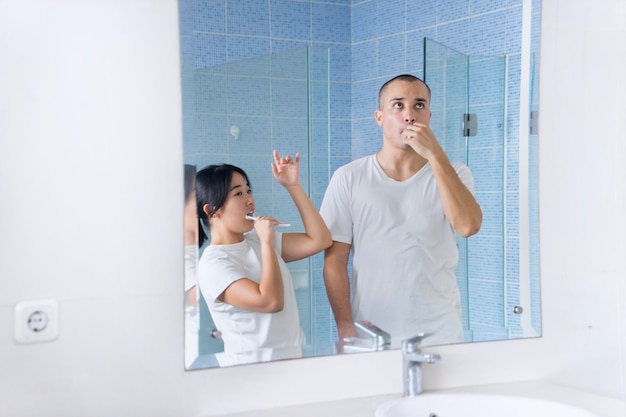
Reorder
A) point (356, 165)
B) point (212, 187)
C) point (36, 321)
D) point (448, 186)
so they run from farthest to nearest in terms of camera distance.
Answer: point (448, 186) < point (356, 165) < point (212, 187) < point (36, 321)

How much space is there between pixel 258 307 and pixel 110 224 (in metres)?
0.35

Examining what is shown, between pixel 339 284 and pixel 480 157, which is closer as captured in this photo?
pixel 339 284

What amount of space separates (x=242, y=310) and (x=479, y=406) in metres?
0.59

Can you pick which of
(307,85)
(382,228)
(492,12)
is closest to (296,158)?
(307,85)

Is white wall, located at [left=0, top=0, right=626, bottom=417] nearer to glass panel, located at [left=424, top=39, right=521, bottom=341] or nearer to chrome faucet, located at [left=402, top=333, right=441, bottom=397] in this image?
chrome faucet, located at [left=402, top=333, right=441, bottom=397]

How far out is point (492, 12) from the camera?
72.1 inches

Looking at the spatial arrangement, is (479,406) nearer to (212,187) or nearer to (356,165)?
(356,165)

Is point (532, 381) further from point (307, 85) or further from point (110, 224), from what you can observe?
point (110, 224)

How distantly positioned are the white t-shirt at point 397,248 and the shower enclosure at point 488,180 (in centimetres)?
5

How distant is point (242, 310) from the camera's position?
62.6 inches

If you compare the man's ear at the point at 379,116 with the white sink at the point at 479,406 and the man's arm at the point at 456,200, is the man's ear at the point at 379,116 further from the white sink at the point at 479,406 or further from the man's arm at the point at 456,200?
the white sink at the point at 479,406

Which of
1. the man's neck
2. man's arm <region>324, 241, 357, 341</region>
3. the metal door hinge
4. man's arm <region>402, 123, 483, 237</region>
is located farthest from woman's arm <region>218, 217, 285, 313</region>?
the metal door hinge

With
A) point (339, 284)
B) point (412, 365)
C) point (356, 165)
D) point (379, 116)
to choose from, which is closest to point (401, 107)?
point (379, 116)

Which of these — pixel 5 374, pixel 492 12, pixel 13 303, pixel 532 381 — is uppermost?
pixel 492 12
